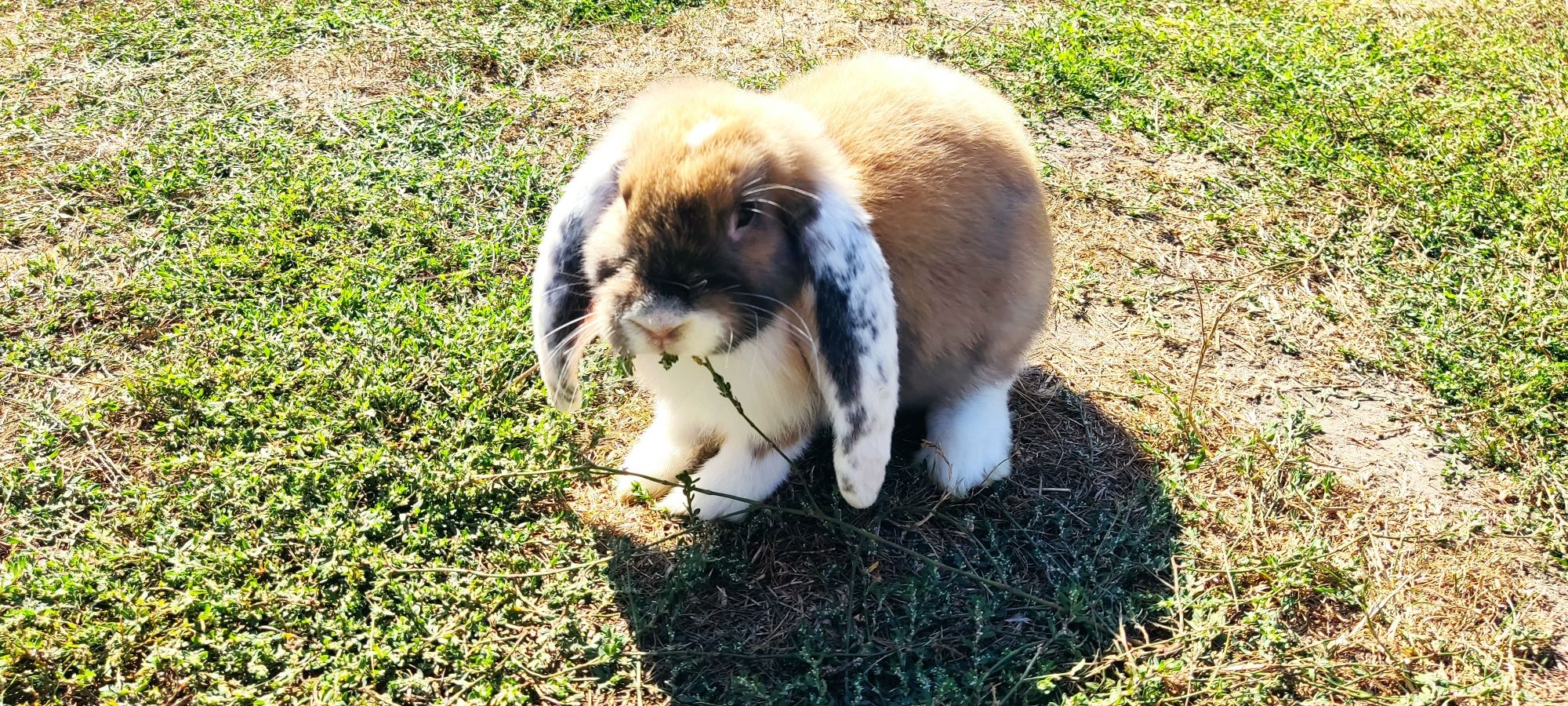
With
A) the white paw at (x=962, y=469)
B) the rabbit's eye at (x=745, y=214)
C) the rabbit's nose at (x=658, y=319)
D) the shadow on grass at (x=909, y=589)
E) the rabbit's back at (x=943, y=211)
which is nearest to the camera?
the rabbit's nose at (x=658, y=319)

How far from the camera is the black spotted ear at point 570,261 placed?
2770mm

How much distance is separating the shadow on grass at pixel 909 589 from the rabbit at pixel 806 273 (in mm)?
129

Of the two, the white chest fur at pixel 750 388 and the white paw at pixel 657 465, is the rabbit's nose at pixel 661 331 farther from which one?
the white paw at pixel 657 465

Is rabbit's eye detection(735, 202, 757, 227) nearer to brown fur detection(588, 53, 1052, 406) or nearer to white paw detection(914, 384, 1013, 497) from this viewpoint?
brown fur detection(588, 53, 1052, 406)

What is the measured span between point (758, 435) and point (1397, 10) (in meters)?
4.96

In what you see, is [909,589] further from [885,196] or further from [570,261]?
[570,261]

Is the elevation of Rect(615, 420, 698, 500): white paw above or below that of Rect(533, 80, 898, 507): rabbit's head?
below

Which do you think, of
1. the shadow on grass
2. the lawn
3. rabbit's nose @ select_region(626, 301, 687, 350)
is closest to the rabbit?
rabbit's nose @ select_region(626, 301, 687, 350)

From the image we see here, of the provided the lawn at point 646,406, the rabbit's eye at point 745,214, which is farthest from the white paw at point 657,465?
the rabbit's eye at point 745,214

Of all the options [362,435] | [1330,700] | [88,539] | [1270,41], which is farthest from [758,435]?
[1270,41]

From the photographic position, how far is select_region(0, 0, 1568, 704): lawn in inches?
114

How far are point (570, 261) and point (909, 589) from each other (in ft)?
4.22

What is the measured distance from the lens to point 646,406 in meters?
3.70

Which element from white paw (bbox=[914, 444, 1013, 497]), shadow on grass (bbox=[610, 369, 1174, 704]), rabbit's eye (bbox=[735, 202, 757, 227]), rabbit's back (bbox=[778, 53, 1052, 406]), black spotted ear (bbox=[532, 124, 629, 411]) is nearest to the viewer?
rabbit's eye (bbox=[735, 202, 757, 227])
